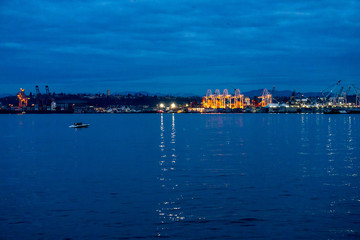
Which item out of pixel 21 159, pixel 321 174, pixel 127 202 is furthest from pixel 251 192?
pixel 21 159

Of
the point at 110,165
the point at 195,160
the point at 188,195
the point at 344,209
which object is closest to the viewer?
the point at 344,209

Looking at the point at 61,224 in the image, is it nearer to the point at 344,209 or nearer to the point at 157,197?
the point at 157,197

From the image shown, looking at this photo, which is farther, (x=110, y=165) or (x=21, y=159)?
(x=21, y=159)

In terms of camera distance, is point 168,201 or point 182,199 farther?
point 182,199

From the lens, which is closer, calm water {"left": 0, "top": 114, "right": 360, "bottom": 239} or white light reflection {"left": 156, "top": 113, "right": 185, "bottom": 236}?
calm water {"left": 0, "top": 114, "right": 360, "bottom": 239}

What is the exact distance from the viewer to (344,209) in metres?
19.1

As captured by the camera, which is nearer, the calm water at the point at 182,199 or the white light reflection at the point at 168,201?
the calm water at the point at 182,199

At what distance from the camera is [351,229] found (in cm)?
1622

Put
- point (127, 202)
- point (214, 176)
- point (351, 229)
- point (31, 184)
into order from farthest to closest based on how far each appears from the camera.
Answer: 1. point (214, 176)
2. point (31, 184)
3. point (127, 202)
4. point (351, 229)

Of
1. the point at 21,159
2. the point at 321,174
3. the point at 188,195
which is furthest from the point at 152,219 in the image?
the point at 21,159

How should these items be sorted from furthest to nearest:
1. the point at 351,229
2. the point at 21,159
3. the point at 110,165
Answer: the point at 21,159 < the point at 110,165 < the point at 351,229

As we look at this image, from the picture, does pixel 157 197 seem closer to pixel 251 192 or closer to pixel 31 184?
pixel 251 192

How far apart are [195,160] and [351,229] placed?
21.5 m

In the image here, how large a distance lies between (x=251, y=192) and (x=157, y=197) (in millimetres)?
4693
